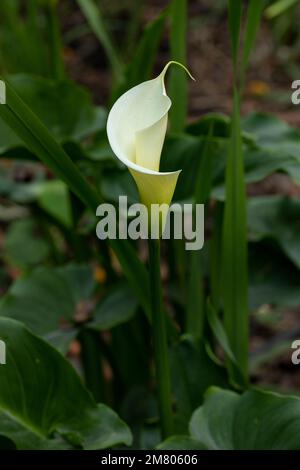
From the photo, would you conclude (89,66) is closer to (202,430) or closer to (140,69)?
(140,69)

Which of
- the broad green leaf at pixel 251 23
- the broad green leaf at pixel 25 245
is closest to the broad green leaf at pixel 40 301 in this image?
the broad green leaf at pixel 251 23

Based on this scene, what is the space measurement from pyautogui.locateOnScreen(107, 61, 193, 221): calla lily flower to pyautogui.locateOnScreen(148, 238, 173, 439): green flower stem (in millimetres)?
75

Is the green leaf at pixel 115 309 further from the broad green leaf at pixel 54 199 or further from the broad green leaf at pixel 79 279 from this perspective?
the broad green leaf at pixel 54 199

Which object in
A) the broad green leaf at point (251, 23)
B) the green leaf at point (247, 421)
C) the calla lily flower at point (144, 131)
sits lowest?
the green leaf at point (247, 421)

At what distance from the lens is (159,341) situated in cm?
77

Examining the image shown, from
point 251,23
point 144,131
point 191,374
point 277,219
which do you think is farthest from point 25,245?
point 144,131

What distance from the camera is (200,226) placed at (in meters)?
0.97

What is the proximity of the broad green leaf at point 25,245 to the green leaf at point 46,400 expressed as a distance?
2.79 feet

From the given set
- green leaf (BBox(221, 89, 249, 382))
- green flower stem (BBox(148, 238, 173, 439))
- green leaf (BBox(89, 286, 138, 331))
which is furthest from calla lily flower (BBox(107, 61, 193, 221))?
green leaf (BBox(89, 286, 138, 331))

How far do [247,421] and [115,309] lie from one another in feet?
1.02

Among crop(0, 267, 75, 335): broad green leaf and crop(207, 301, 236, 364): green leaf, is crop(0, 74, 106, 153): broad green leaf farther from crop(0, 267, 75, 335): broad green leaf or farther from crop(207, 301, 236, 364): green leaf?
crop(207, 301, 236, 364): green leaf

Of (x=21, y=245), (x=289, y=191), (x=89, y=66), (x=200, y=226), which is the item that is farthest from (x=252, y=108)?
(x=200, y=226)

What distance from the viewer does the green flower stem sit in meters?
0.72

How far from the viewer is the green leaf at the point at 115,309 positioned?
1022 millimetres
